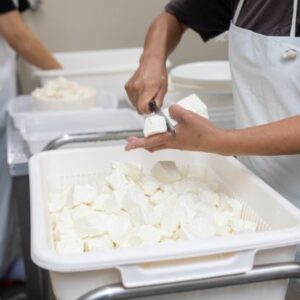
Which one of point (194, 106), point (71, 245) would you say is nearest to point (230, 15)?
point (194, 106)

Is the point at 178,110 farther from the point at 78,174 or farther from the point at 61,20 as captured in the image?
the point at 61,20

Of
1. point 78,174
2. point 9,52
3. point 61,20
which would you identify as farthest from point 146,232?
point 61,20

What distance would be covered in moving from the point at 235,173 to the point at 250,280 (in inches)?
12.0

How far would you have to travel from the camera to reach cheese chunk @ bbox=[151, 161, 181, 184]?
92 cm

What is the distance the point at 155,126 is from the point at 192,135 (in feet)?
0.27

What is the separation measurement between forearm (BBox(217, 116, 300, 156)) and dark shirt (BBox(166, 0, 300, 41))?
25 cm

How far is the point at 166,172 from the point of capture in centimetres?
93

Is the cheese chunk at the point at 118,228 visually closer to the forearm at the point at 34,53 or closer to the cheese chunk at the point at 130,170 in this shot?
the cheese chunk at the point at 130,170

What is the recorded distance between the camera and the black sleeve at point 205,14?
114 centimetres

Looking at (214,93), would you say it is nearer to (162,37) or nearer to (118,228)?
(162,37)

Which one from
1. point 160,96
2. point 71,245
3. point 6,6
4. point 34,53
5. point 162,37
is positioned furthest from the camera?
point 34,53

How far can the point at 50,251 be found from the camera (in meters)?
0.59

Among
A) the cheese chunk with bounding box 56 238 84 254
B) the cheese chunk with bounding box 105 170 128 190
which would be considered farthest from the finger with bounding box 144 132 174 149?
the cheese chunk with bounding box 56 238 84 254

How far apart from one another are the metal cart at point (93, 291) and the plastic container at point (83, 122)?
0.07 m
